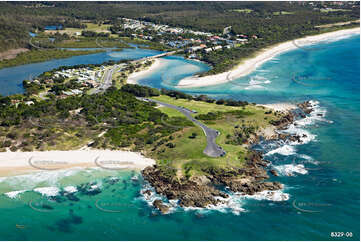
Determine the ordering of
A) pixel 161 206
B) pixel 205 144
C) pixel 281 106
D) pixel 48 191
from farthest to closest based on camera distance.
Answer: pixel 281 106, pixel 205 144, pixel 48 191, pixel 161 206

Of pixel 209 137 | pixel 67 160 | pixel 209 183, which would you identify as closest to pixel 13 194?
pixel 67 160

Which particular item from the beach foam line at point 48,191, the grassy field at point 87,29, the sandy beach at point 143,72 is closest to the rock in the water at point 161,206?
the beach foam line at point 48,191

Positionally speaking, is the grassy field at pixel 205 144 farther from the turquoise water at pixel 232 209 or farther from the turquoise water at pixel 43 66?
the turquoise water at pixel 43 66

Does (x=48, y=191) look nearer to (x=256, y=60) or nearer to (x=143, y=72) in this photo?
(x=143, y=72)

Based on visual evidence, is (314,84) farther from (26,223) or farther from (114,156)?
(26,223)

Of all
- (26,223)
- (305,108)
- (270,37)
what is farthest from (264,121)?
(270,37)
